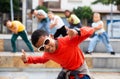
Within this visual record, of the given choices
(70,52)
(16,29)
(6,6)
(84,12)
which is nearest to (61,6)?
(84,12)

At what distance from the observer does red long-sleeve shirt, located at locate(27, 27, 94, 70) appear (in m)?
3.85

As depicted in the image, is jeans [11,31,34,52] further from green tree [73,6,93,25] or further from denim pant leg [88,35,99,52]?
green tree [73,6,93,25]

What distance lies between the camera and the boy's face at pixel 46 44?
377 centimetres

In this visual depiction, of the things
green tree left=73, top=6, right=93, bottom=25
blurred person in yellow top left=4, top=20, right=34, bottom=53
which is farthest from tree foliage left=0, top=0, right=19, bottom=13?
blurred person in yellow top left=4, top=20, right=34, bottom=53

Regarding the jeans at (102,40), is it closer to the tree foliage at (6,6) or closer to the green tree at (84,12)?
the green tree at (84,12)

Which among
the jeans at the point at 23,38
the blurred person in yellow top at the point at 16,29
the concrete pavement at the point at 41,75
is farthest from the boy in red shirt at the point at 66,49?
the jeans at the point at 23,38

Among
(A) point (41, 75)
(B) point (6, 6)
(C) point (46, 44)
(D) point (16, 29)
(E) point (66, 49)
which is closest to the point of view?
(C) point (46, 44)

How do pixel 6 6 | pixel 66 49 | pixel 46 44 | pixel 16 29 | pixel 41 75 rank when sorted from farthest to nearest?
pixel 6 6 → pixel 16 29 → pixel 41 75 → pixel 66 49 → pixel 46 44

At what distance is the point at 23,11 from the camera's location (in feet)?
131

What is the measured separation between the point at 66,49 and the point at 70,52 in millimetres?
57

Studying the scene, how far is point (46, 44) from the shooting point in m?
3.77

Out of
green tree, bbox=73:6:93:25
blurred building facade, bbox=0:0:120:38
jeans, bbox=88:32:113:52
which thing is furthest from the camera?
blurred building facade, bbox=0:0:120:38

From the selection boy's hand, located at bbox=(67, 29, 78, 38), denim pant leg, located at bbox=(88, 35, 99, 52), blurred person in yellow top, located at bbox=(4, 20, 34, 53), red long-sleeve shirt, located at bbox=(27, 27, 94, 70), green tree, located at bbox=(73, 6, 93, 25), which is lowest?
green tree, located at bbox=(73, 6, 93, 25)

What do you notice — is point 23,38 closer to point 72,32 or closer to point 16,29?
point 16,29
